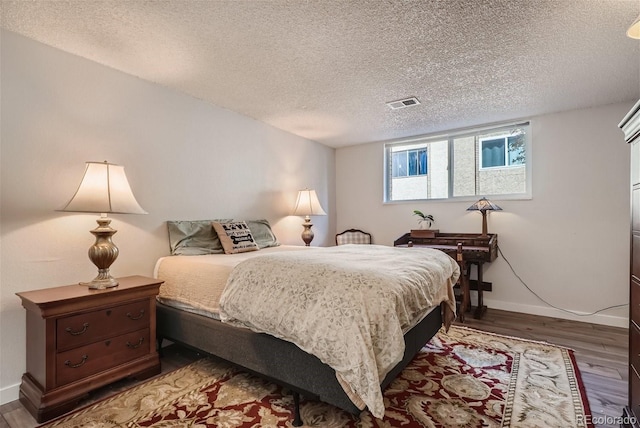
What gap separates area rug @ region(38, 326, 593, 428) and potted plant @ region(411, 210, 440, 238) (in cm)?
181

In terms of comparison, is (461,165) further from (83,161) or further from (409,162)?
(83,161)

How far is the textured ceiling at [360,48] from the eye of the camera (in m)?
1.73

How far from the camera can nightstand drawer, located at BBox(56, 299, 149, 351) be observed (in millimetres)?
1777

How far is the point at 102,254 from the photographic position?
2.00 m

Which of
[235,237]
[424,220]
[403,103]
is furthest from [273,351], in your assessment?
[424,220]

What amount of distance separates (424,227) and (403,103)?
1.78 m

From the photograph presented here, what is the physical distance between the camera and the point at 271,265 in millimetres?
1819

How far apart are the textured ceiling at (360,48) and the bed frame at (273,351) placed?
73.9 inches

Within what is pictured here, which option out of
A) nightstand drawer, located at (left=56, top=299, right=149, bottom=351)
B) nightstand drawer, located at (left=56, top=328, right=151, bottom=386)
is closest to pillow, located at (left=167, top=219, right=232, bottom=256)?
nightstand drawer, located at (left=56, top=299, right=149, bottom=351)

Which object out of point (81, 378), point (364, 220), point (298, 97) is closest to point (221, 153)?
point (298, 97)

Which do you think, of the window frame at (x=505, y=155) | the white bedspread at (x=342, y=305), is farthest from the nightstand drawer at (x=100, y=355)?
the window frame at (x=505, y=155)

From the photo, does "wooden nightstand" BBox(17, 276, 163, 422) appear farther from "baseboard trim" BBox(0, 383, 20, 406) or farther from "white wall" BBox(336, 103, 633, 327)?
"white wall" BBox(336, 103, 633, 327)

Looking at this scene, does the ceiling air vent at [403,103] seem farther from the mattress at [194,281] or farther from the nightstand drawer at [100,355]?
the nightstand drawer at [100,355]

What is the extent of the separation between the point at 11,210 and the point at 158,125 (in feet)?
3.97
